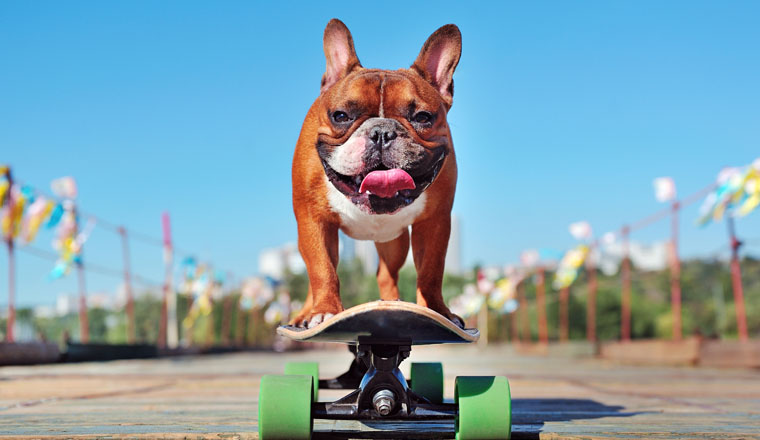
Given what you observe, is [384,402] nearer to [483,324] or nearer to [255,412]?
A: [255,412]

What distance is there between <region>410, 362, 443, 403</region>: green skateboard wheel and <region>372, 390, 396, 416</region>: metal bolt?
152 cm

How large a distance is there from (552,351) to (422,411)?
28848mm

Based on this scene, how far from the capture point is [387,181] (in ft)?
9.68

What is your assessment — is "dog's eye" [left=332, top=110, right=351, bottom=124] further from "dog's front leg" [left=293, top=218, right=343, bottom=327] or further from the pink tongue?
"dog's front leg" [left=293, top=218, right=343, bottom=327]

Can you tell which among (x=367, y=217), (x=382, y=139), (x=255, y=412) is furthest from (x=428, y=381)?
(x=382, y=139)

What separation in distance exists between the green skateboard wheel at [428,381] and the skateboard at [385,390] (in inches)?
48.0

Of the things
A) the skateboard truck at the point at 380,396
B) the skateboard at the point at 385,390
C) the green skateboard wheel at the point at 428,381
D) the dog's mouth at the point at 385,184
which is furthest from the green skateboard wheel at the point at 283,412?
the green skateboard wheel at the point at 428,381

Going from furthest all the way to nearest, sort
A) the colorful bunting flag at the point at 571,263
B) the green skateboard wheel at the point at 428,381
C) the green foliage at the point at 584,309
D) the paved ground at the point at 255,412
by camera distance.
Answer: the green foliage at the point at 584,309 < the colorful bunting flag at the point at 571,263 < the green skateboard wheel at the point at 428,381 < the paved ground at the point at 255,412

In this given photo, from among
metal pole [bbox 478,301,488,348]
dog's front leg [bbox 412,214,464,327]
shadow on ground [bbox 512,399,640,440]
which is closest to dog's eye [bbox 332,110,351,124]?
dog's front leg [bbox 412,214,464,327]

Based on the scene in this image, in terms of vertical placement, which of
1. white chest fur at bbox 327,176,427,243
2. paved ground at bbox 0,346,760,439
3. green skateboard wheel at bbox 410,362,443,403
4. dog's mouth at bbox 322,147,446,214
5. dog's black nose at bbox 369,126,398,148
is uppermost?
dog's black nose at bbox 369,126,398,148

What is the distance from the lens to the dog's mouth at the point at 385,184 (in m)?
2.94

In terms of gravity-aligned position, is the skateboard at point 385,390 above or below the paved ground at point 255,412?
above

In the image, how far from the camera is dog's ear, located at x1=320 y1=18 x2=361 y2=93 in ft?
10.9

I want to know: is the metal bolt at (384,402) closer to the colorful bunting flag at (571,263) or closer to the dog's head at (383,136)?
the dog's head at (383,136)
